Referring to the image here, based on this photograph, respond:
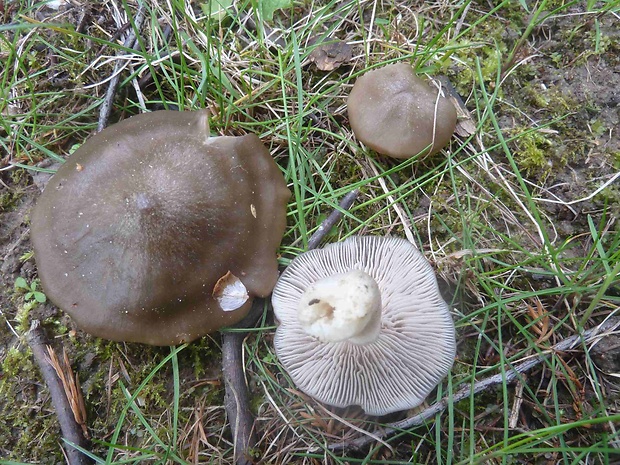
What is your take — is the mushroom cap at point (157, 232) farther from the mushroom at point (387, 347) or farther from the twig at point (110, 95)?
the mushroom at point (387, 347)

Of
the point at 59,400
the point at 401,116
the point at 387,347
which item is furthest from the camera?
the point at 401,116

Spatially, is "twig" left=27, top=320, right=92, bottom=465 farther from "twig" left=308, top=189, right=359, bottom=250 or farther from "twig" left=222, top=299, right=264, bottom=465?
"twig" left=308, top=189, right=359, bottom=250

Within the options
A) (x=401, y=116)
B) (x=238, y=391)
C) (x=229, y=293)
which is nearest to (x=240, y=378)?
(x=238, y=391)

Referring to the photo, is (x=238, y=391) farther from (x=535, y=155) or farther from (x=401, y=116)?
(x=535, y=155)

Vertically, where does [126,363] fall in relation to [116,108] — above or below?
below

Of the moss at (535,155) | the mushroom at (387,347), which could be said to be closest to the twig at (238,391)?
the mushroom at (387,347)

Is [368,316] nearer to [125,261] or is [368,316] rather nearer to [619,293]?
[125,261]

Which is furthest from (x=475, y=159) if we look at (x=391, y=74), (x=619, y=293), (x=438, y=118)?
(x=619, y=293)
